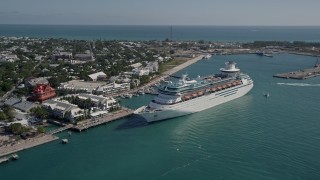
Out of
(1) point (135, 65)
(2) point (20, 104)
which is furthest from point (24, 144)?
(1) point (135, 65)

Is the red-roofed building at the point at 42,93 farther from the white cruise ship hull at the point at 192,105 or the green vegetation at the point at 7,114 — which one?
the white cruise ship hull at the point at 192,105

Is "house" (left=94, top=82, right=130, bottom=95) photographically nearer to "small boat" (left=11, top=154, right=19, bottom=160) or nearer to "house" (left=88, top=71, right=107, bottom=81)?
"house" (left=88, top=71, right=107, bottom=81)

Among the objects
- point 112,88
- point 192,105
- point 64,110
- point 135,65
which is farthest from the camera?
point 135,65

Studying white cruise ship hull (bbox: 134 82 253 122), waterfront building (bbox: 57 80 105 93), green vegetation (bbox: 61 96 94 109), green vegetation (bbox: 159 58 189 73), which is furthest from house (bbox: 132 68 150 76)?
green vegetation (bbox: 61 96 94 109)

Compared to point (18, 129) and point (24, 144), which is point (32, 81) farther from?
point (24, 144)

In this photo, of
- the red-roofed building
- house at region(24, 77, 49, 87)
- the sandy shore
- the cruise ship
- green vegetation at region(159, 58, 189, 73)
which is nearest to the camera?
the sandy shore
